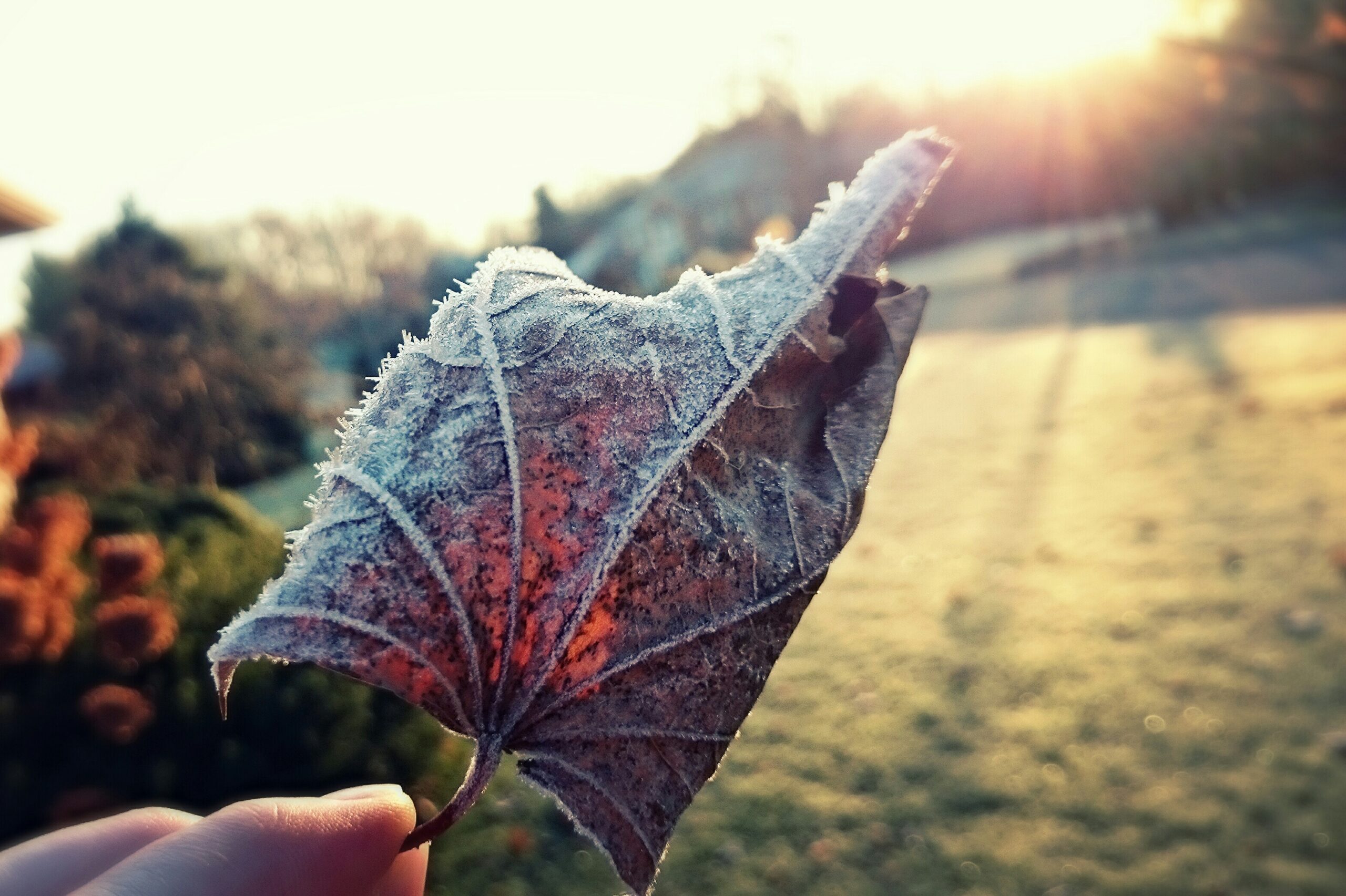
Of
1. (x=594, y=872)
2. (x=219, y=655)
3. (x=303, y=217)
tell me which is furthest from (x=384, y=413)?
(x=303, y=217)

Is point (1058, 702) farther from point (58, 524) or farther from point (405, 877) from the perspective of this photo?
point (58, 524)

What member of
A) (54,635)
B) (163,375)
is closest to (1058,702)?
(54,635)

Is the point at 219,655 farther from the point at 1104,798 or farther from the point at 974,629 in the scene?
the point at 974,629

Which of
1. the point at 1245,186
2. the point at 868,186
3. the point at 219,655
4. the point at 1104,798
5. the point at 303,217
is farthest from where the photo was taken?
the point at 1245,186

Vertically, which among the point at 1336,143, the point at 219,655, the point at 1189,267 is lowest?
the point at 1189,267

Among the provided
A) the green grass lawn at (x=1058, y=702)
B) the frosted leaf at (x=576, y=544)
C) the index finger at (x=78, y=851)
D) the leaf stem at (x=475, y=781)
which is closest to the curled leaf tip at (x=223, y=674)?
the frosted leaf at (x=576, y=544)
